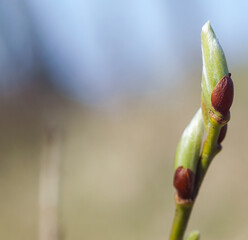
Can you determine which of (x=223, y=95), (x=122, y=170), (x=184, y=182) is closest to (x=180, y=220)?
(x=184, y=182)

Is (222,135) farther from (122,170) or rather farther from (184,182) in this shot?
(122,170)

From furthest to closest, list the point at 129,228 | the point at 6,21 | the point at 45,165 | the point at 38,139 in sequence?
1. the point at 38,139
2. the point at 129,228
3. the point at 6,21
4. the point at 45,165

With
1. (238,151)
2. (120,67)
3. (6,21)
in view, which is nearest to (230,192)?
(238,151)

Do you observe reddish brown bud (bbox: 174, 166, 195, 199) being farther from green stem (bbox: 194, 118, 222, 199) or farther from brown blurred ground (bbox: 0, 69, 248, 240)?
brown blurred ground (bbox: 0, 69, 248, 240)

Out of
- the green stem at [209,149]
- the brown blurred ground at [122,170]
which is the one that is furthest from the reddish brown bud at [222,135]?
the brown blurred ground at [122,170]

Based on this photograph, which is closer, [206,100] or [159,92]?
[206,100]

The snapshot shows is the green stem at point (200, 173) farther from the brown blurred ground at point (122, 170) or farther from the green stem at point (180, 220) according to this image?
the brown blurred ground at point (122, 170)

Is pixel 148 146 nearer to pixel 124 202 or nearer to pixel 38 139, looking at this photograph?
pixel 124 202
